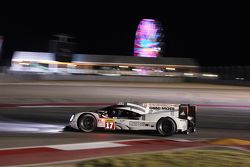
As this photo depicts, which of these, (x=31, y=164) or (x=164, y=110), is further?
(x=164, y=110)

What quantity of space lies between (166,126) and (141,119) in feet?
2.48

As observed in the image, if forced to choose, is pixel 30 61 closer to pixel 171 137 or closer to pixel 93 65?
pixel 93 65

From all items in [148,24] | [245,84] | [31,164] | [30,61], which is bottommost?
[31,164]

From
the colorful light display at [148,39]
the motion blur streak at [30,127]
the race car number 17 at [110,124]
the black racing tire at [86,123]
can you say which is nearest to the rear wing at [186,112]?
the race car number 17 at [110,124]

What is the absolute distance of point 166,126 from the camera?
13.2 meters

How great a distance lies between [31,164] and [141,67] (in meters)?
72.0

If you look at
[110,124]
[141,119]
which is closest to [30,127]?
[110,124]

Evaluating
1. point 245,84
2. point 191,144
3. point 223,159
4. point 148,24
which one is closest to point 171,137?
point 191,144

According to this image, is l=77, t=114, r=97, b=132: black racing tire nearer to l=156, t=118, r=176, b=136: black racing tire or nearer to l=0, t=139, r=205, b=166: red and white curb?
l=156, t=118, r=176, b=136: black racing tire

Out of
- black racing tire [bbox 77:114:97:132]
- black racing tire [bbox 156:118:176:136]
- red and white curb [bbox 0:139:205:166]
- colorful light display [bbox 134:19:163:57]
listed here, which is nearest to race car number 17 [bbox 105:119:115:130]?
black racing tire [bbox 77:114:97:132]

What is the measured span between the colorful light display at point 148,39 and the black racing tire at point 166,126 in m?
81.6

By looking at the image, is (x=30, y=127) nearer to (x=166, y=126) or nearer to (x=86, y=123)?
(x=86, y=123)

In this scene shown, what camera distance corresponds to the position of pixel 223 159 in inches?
337

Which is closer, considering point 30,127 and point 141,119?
point 141,119
